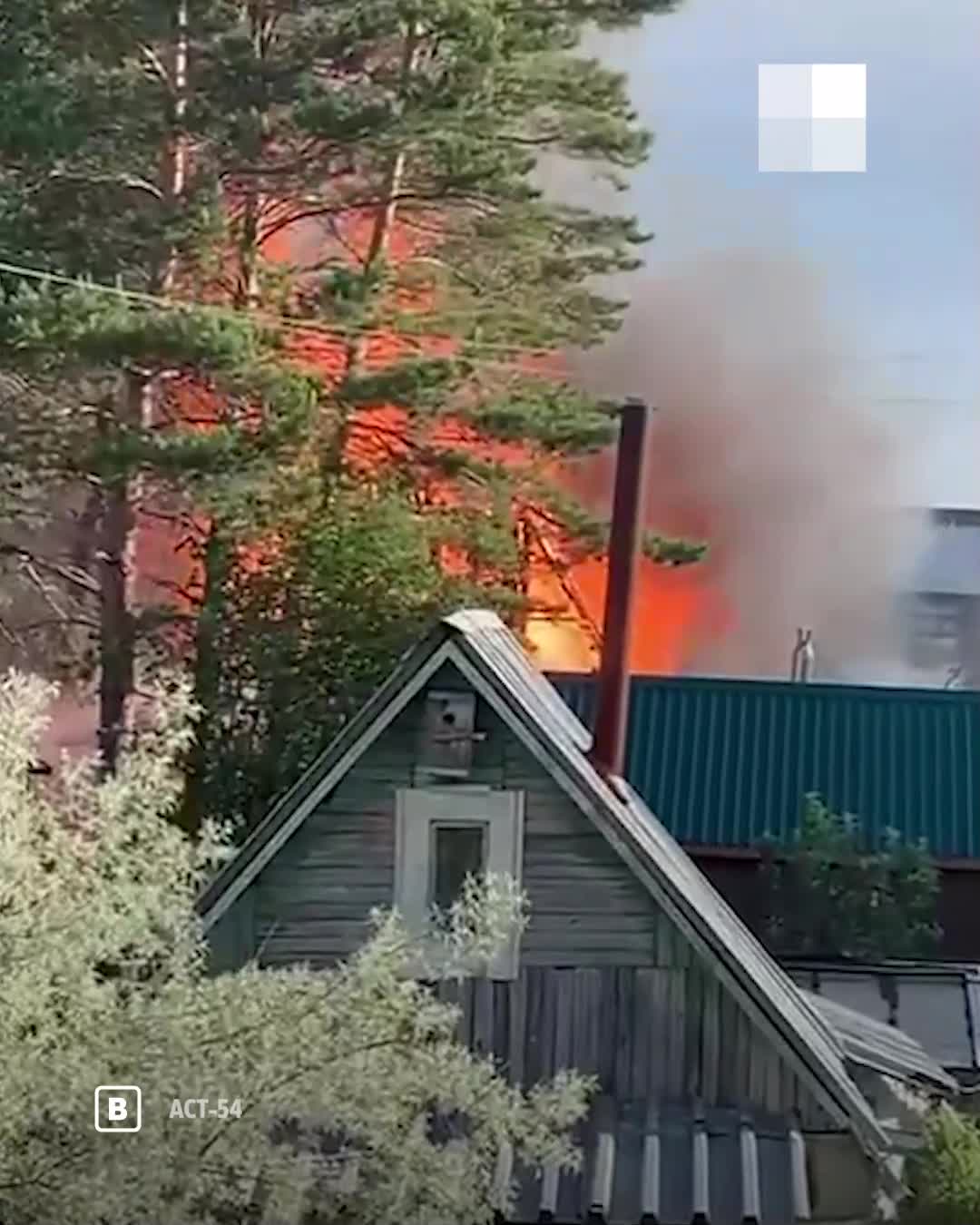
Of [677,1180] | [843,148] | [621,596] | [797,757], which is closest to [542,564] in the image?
[621,596]

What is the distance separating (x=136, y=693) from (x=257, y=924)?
1.10 feet

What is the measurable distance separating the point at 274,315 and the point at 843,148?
687 mm

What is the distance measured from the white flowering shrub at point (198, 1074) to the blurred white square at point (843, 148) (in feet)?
3.42

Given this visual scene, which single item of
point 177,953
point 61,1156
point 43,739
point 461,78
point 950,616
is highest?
point 461,78

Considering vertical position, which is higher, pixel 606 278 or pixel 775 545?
pixel 606 278

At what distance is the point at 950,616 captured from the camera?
100 inches

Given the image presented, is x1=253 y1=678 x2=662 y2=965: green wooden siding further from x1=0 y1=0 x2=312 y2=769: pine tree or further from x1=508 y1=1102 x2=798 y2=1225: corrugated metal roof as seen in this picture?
x1=0 y1=0 x2=312 y2=769: pine tree

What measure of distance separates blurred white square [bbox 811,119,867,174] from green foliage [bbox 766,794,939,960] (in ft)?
2.46

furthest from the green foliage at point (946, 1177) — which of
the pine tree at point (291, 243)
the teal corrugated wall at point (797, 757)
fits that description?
the pine tree at point (291, 243)

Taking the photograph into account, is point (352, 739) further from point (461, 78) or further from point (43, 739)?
point (461, 78)

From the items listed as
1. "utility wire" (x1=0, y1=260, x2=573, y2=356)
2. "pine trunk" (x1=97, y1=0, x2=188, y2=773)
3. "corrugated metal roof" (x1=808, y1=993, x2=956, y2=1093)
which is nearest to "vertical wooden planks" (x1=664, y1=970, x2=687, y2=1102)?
"corrugated metal roof" (x1=808, y1=993, x2=956, y2=1093)

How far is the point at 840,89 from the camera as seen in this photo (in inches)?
90.9

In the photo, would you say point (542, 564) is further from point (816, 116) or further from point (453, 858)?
point (816, 116)

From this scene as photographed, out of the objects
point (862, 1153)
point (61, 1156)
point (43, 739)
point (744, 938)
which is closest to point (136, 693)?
point (43, 739)
